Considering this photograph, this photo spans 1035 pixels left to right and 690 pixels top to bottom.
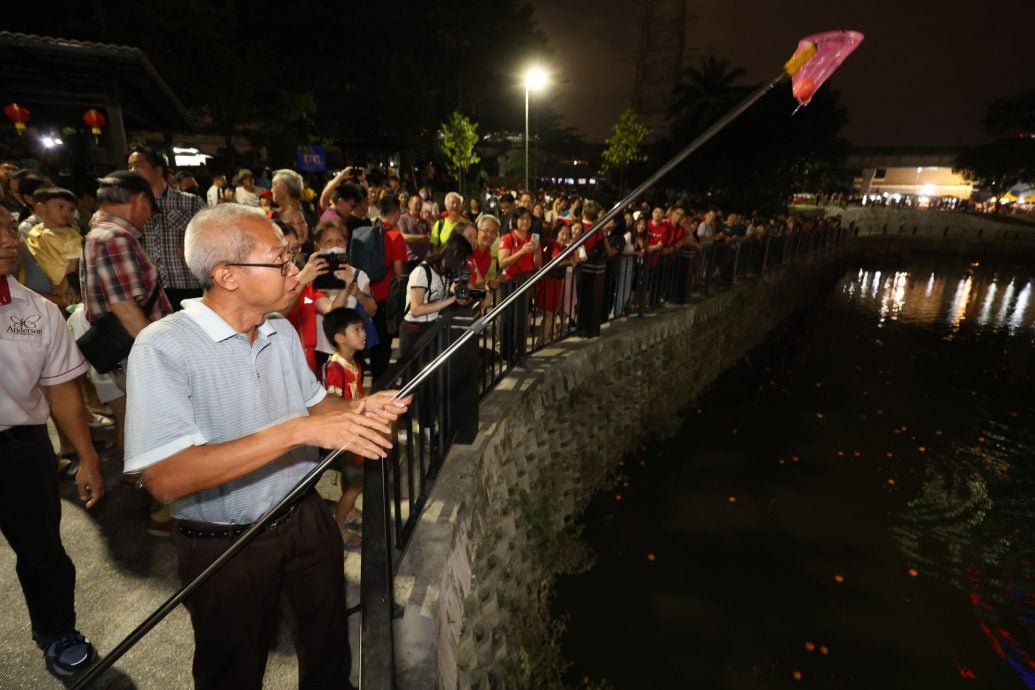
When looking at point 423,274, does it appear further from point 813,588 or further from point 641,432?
point 813,588

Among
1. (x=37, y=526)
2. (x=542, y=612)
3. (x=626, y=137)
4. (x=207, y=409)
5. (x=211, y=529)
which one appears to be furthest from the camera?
(x=626, y=137)

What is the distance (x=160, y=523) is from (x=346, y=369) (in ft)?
5.09

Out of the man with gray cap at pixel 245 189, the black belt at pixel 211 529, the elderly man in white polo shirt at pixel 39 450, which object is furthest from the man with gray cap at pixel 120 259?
the man with gray cap at pixel 245 189

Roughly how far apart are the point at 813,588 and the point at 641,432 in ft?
10.5

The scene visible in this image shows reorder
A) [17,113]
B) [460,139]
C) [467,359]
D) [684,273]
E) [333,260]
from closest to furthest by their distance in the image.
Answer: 1. [333,260]
2. [467,359]
3. [684,273]
4. [17,113]
5. [460,139]

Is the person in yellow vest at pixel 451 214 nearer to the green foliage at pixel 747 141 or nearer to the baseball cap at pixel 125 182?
the baseball cap at pixel 125 182

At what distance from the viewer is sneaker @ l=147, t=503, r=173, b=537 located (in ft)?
10.4

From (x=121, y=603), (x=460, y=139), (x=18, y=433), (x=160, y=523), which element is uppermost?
(x=460, y=139)

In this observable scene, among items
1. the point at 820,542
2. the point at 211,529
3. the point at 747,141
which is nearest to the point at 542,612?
the point at 211,529

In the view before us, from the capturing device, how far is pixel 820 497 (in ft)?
26.1

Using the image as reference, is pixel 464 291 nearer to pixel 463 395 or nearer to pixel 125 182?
pixel 463 395

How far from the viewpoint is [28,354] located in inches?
83.9

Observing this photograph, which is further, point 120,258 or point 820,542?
point 820,542

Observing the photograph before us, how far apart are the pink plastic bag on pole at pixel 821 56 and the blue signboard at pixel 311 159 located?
25.5m
